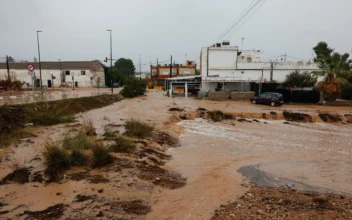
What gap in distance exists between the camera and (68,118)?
14.4 meters

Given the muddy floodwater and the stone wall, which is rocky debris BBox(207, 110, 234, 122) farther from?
the stone wall

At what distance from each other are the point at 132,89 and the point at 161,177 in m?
33.6

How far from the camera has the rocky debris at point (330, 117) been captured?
73.3ft

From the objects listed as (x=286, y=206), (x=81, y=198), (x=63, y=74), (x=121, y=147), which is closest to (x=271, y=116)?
(x=121, y=147)

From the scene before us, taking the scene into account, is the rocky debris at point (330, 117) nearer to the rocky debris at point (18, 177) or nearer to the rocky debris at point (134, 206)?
the rocky debris at point (134, 206)

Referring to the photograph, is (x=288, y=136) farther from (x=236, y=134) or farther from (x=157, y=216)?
(x=157, y=216)

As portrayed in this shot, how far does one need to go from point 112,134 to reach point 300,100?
2812 centimetres

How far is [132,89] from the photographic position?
133 feet

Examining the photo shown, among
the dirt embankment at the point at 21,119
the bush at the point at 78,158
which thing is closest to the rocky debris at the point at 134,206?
the bush at the point at 78,158

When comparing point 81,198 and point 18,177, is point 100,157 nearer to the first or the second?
point 81,198

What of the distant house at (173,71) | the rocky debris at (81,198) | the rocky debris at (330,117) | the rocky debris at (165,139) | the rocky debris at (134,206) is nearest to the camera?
the rocky debris at (134,206)

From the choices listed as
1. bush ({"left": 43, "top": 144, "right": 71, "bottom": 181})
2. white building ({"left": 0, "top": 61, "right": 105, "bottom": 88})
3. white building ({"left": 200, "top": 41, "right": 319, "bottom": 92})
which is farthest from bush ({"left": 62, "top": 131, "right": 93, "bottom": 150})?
white building ({"left": 0, "top": 61, "right": 105, "bottom": 88})

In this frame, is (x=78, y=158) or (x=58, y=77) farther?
(x=58, y=77)

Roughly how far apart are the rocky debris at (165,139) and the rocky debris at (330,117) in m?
15.5
